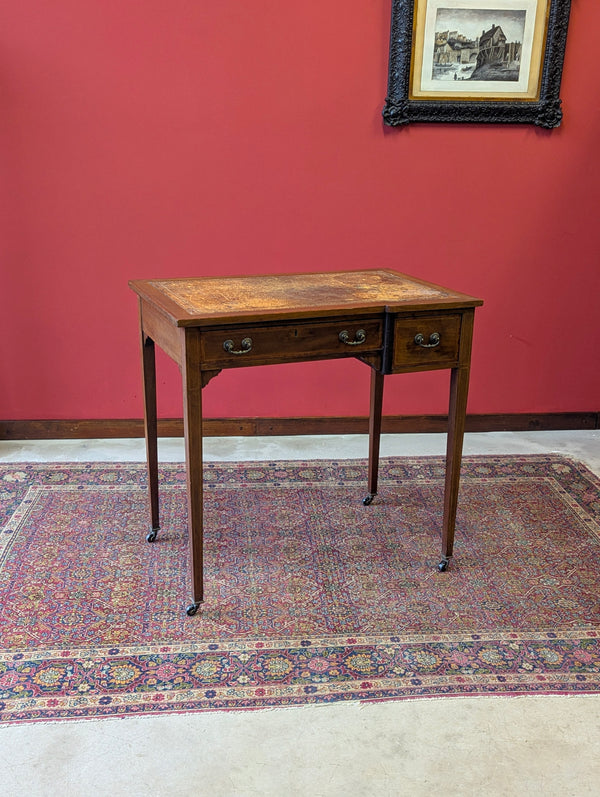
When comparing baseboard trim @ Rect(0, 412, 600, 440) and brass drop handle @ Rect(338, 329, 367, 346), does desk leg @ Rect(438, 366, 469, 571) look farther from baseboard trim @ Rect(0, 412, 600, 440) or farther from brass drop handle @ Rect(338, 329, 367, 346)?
baseboard trim @ Rect(0, 412, 600, 440)

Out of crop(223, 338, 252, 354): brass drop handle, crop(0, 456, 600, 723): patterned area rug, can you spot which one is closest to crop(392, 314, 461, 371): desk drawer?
crop(223, 338, 252, 354): brass drop handle

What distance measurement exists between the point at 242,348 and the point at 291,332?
16 centimetres

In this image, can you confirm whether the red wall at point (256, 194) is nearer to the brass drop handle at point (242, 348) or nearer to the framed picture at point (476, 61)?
the framed picture at point (476, 61)

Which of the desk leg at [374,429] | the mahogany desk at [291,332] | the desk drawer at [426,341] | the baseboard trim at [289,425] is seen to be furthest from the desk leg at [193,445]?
the baseboard trim at [289,425]

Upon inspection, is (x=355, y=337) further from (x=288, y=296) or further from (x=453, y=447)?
(x=453, y=447)

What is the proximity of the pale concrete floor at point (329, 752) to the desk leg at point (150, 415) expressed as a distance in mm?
961

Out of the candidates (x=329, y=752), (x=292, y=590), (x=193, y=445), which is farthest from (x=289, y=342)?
(x=329, y=752)

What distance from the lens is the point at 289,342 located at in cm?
215

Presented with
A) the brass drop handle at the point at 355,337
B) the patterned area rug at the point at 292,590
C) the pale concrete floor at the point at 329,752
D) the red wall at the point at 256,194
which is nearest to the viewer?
the pale concrete floor at the point at 329,752

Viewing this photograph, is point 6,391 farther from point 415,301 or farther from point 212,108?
point 415,301

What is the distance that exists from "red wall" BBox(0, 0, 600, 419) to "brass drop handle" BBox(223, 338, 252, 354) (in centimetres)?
154

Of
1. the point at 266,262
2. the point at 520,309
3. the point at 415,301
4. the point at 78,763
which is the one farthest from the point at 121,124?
the point at 78,763

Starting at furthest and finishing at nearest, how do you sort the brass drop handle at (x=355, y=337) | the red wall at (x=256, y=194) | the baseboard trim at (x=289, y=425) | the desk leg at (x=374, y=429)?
the baseboard trim at (x=289, y=425) < the red wall at (x=256, y=194) < the desk leg at (x=374, y=429) < the brass drop handle at (x=355, y=337)

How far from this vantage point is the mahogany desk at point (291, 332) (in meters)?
2.07
